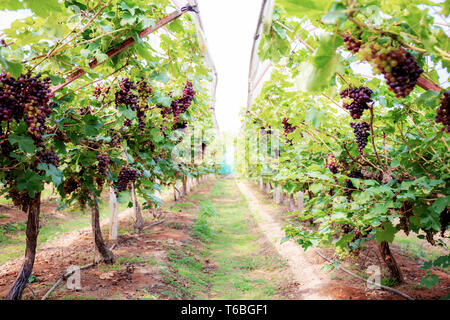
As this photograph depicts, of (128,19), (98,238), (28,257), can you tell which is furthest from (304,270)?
(128,19)

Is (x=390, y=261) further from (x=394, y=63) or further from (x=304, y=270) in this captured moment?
(x=394, y=63)

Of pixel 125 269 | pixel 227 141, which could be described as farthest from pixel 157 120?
pixel 227 141

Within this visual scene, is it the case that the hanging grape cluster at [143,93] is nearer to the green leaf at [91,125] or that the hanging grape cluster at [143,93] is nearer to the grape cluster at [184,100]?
the grape cluster at [184,100]

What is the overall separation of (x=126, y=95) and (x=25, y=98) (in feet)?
3.30

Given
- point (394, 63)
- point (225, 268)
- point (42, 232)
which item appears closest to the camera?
point (394, 63)

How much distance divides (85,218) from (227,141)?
3153 cm

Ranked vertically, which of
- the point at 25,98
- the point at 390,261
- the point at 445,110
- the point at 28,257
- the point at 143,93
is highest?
the point at 143,93

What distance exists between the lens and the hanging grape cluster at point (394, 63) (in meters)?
1.13

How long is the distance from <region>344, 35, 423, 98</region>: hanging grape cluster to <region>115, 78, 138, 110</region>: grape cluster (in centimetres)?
191

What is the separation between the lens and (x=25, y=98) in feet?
5.15

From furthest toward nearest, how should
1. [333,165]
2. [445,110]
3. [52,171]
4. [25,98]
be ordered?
[333,165] < [52,171] < [25,98] < [445,110]

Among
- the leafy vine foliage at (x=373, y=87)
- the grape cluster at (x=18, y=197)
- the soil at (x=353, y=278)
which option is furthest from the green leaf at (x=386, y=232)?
the grape cluster at (x=18, y=197)

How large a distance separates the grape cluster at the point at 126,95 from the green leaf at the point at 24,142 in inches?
35.2

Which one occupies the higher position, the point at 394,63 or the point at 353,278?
the point at 394,63
